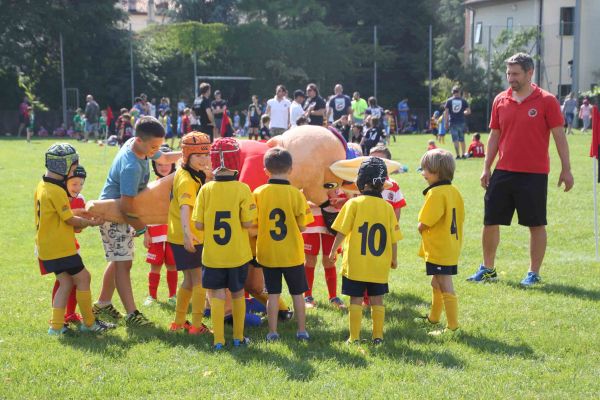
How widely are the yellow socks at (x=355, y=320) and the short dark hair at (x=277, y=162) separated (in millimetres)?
1227

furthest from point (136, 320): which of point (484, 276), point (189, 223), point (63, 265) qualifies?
point (484, 276)

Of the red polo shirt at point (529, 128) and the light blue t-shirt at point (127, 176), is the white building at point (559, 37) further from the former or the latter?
the light blue t-shirt at point (127, 176)

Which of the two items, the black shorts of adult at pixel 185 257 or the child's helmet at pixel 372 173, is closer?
the child's helmet at pixel 372 173

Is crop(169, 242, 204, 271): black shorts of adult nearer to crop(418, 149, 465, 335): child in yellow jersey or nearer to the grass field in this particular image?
the grass field

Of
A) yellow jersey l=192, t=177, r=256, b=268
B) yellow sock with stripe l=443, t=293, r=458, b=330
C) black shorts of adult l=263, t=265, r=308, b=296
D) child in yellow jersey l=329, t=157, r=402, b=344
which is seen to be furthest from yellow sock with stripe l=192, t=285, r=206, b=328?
yellow sock with stripe l=443, t=293, r=458, b=330

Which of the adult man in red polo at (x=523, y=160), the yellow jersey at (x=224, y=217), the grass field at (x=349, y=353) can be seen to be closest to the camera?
the grass field at (x=349, y=353)

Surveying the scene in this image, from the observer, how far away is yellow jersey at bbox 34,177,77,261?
20.4 ft

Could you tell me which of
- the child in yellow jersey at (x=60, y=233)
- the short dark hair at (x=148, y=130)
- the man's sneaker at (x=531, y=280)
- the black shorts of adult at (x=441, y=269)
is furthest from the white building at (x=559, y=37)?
the child in yellow jersey at (x=60, y=233)

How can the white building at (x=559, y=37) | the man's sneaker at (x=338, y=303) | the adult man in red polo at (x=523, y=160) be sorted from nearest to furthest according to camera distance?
the man's sneaker at (x=338, y=303)
the adult man in red polo at (x=523, y=160)
the white building at (x=559, y=37)

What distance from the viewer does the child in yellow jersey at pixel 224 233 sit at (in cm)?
597

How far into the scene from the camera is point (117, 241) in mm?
6848

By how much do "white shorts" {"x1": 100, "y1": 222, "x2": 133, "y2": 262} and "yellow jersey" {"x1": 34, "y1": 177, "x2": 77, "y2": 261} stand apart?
1.65 feet

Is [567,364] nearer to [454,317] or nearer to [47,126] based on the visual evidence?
[454,317]

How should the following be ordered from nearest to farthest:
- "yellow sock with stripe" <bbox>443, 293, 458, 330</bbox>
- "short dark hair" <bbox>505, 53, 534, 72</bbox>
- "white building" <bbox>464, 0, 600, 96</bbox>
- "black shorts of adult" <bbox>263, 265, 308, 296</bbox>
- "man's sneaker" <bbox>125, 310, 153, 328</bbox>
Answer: "black shorts of adult" <bbox>263, 265, 308, 296</bbox>, "yellow sock with stripe" <bbox>443, 293, 458, 330</bbox>, "man's sneaker" <bbox>125, 310, 153, 328</bbox>, "short dark hair" <bbox>505, 53, 534, 72</bbox>, "white building" <bbox>464, 0, 600, 96</bbox>
